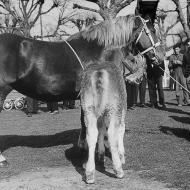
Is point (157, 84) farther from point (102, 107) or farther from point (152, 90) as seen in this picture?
point (102, 107)

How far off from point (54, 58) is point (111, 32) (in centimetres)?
124

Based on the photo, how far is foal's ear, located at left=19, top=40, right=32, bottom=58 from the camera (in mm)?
7707

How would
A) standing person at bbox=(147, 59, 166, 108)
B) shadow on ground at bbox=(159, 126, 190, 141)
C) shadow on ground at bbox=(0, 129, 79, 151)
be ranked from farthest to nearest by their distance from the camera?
standing person at bbox=(147, 59, 166, 108)
shadow on ground at bbox=(159, 126, 190, 141)
shadow on ground at bbox=(0, 129, 79, 151)

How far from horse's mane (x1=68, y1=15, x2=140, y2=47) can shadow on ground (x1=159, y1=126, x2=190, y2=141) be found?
10.9ft

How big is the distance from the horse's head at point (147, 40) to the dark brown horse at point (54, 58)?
7.0 inches

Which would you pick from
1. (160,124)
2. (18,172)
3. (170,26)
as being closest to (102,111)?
(18,172)

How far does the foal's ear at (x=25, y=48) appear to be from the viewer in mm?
7707

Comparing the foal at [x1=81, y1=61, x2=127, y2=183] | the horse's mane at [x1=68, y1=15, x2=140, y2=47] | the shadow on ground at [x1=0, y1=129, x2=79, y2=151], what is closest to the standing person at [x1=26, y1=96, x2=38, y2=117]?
the shadow on ground at [x1=0, y1=129, x2=79, y2=151]

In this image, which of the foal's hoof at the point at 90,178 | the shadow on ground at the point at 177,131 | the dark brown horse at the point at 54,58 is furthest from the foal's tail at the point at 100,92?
the shadow on ground at the point at 177,131

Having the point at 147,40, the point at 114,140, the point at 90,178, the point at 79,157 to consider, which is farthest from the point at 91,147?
the point at 147,40

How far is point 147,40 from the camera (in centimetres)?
804

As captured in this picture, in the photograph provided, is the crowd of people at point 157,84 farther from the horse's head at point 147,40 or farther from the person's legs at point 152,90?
the horse's head at point 147,40

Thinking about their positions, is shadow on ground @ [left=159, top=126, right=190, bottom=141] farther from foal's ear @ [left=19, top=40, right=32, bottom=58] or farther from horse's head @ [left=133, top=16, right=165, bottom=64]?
foal's ear @ [left=19, top=40, right=32, bottom=58]

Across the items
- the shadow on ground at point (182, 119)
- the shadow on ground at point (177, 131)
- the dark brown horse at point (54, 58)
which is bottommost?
the shadow on ground at point (177, 131)
